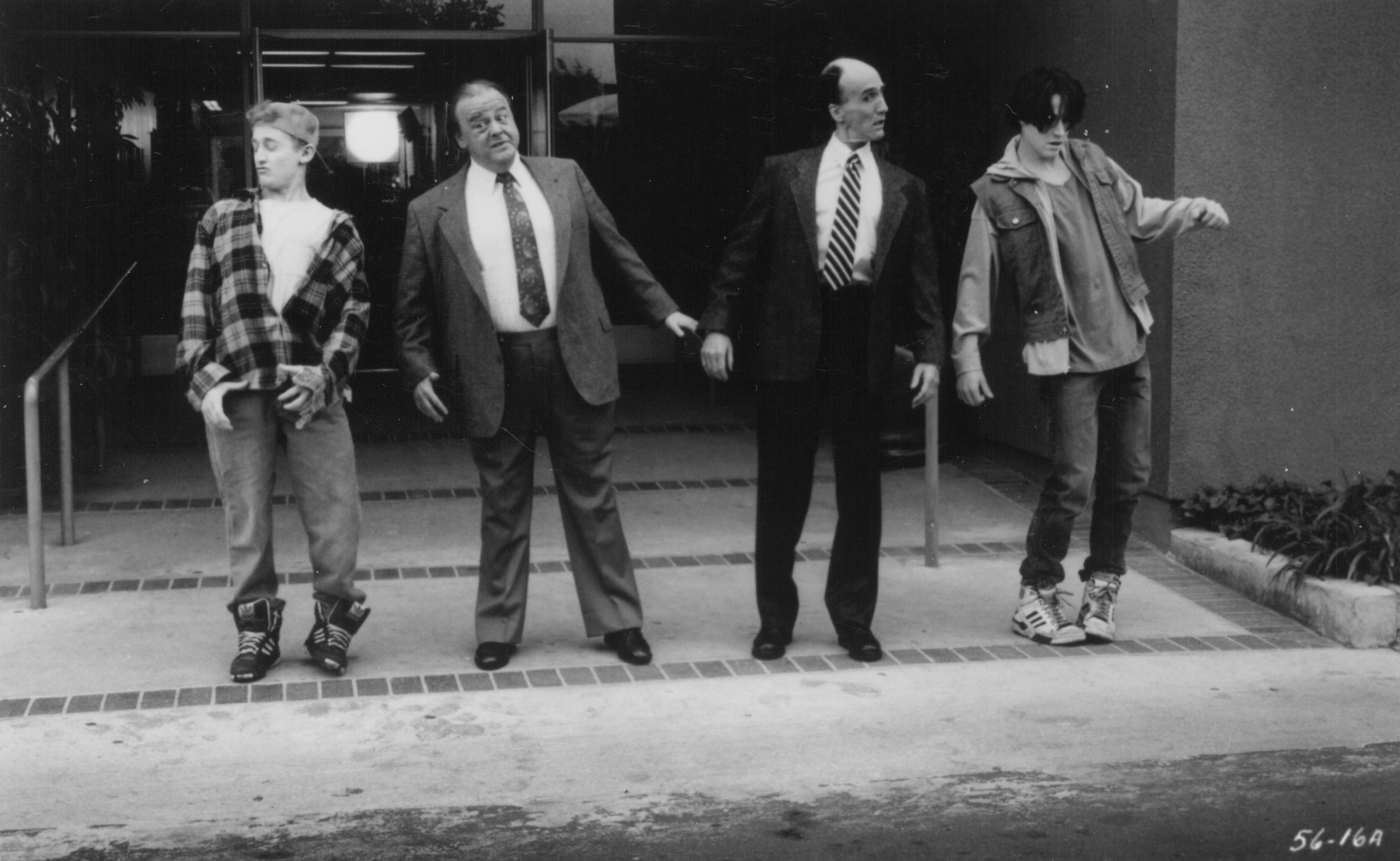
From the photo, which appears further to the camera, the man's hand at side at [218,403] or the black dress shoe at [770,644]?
the black dress shoe at [770,644]

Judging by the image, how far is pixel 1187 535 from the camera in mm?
7648

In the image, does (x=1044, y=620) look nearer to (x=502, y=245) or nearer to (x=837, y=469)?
(x=837, y=469)

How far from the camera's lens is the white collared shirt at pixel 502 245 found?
5953mm

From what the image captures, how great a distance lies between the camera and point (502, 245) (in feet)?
19.5

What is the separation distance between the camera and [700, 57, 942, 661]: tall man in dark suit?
599cm

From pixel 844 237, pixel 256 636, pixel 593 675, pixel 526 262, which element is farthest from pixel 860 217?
pixel 256 636

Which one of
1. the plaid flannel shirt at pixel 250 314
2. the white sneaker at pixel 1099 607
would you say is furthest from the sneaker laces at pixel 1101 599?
the plaid flannel shirt at pixel 250 314

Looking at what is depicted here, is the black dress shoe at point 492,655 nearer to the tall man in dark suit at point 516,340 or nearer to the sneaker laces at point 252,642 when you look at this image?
the tall man in dark suit at point 516,340

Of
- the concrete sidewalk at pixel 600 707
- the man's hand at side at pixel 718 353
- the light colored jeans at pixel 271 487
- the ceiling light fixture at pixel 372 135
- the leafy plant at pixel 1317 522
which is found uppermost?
the ceiling light fixture at pixel 372 135

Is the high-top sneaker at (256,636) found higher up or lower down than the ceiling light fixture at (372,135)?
lower down

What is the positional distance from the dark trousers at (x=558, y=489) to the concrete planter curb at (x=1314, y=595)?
253cm

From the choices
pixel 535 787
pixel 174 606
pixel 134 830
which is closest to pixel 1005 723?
pixel 535 787

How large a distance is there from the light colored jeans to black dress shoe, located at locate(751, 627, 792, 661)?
55.2 inches

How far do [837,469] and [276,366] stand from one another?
6.34 ft
